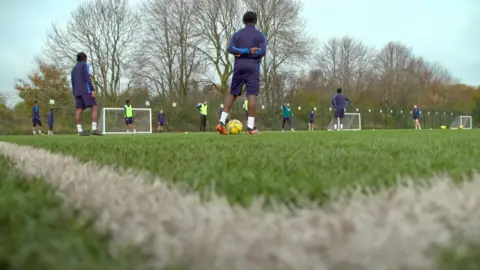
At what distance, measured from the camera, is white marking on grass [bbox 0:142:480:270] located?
0.59 metres

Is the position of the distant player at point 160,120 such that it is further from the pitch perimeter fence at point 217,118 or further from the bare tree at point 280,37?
the bare tree at point 280,37

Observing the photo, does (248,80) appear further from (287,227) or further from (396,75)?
(396,75)

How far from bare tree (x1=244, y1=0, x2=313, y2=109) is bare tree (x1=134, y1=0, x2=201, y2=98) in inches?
221

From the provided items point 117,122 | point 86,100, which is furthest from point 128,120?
point 86,100

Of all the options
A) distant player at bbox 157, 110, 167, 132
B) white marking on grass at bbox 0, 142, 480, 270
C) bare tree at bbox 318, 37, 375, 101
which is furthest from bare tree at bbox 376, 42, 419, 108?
white marking on grass at bbox 0, 142, 480, 270

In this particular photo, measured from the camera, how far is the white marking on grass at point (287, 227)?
0.59 m

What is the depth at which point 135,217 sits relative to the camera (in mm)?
837

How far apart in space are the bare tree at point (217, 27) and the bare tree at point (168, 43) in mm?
635

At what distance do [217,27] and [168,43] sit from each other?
411 cm

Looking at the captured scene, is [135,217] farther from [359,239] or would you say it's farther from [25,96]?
[25,96]

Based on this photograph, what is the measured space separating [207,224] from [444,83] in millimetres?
66568

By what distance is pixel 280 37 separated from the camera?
3428 cm

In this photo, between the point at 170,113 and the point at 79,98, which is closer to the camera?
the point at 79,98

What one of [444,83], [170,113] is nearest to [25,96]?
[170,113]
